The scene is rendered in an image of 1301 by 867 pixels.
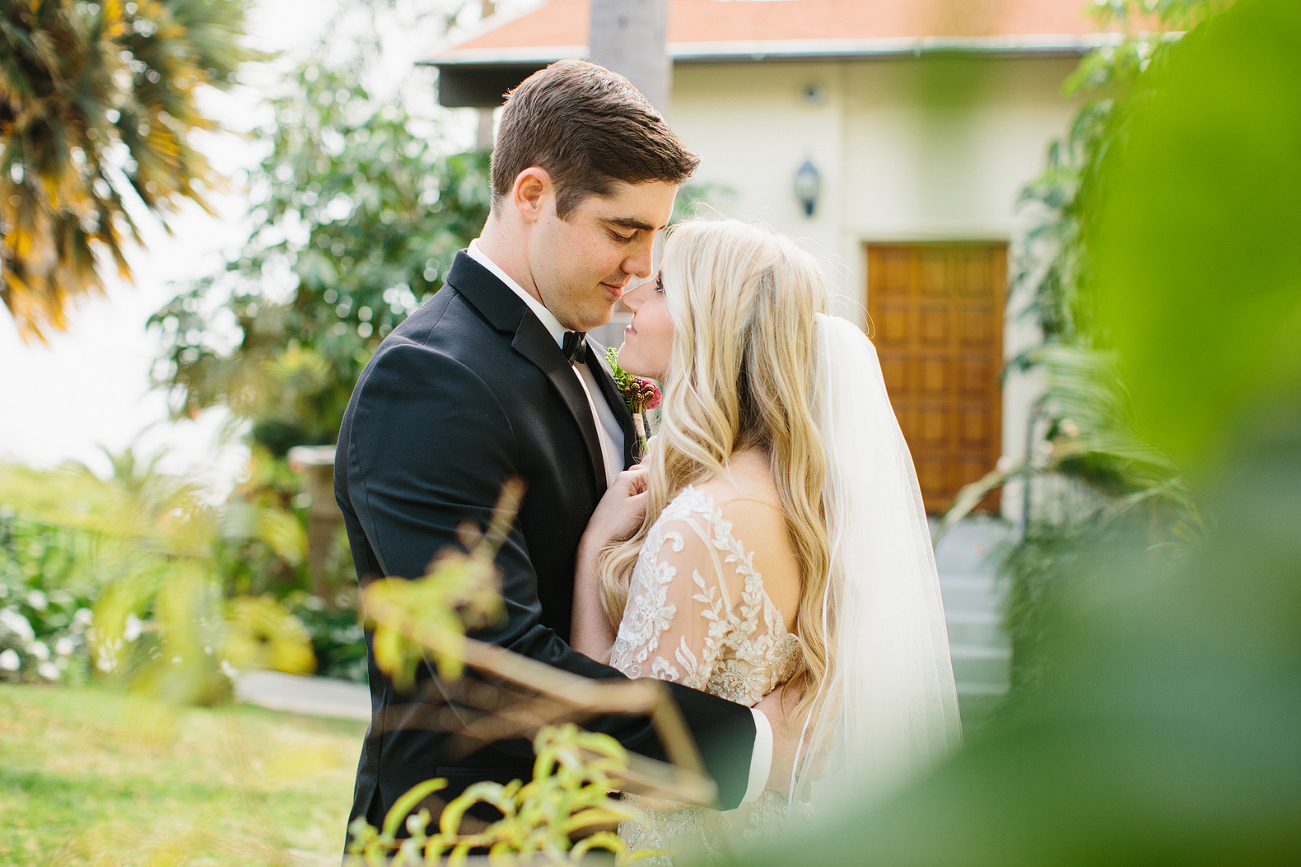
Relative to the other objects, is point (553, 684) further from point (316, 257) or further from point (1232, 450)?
point (316, 257)

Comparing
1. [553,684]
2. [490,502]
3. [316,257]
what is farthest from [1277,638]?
[316,257]

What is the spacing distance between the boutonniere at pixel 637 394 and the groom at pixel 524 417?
0.55 feet

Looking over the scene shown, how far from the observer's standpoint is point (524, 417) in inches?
80.4

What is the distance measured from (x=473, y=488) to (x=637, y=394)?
38.4 inches

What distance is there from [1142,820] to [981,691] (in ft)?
0.26

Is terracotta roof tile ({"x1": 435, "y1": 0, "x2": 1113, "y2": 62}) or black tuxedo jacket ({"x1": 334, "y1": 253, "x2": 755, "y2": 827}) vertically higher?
terracotta roof tile ({"x1": 435, "y1": 0, "x2": 1113, "y2": 62})

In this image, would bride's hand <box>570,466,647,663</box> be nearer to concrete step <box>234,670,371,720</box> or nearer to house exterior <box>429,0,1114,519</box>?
house exterior <box>429,0,1114,519</box>

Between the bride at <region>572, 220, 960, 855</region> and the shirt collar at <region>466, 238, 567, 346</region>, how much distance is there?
0.22 m

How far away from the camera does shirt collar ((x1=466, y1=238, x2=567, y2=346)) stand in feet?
7.43

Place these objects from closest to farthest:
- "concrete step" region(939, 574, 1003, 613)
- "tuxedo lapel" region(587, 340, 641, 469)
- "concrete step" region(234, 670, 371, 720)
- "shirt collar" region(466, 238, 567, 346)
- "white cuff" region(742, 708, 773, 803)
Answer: "white cuff" region(742, 708, 773, 803) < "shirt collar" region(466, 238, 567, 346) < "tuxedo lapel" region(587, 340, 641, 469) < "concrete step" region(939, 574, 1003, 613) < "concrete step" region(234, 670, 371, 720)

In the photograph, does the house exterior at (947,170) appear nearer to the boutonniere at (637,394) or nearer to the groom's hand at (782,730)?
the groom's hand at (782,730)

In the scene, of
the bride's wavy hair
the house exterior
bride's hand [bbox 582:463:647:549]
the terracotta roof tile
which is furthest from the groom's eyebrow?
the house exterior

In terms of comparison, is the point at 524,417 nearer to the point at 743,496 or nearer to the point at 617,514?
the point at 617,514

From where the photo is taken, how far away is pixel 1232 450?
17 cm
